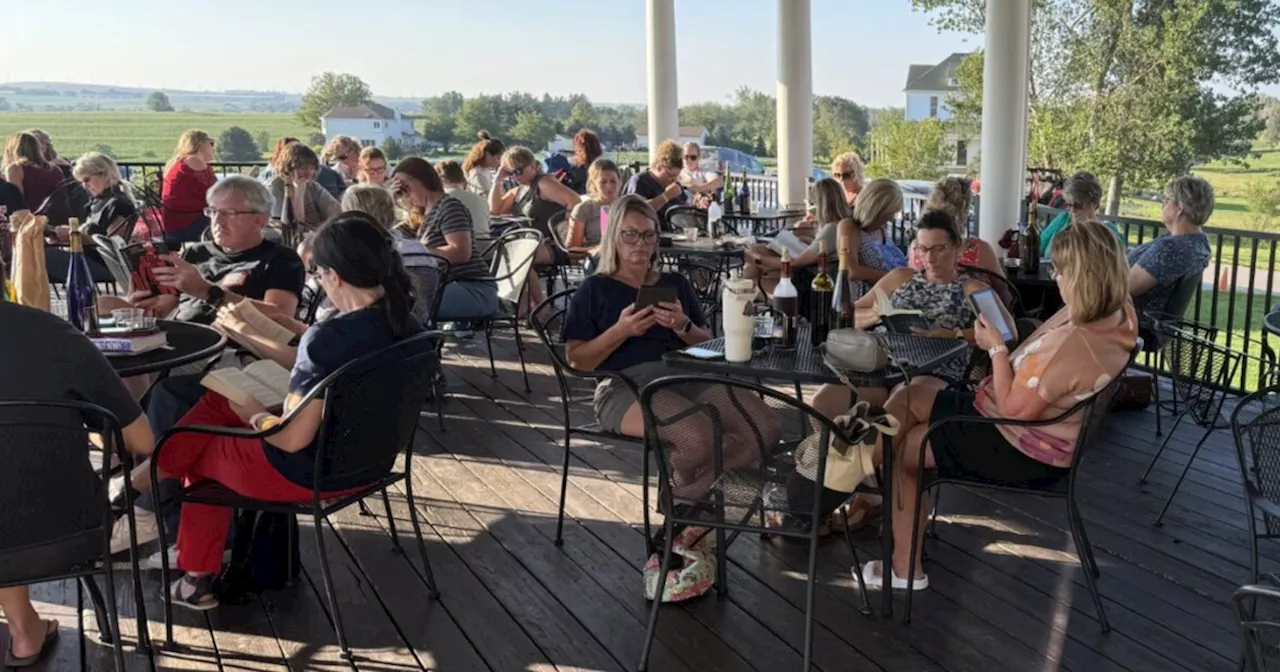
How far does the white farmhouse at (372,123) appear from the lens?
19516 mm

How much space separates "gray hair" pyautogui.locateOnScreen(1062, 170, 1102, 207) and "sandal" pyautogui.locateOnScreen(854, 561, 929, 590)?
2.92 meters

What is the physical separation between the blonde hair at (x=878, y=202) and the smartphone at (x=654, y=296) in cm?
184

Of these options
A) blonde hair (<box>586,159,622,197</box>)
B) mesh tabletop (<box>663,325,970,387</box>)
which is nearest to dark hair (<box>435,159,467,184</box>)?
blonde hair (<box>586,159,622,197</box>)

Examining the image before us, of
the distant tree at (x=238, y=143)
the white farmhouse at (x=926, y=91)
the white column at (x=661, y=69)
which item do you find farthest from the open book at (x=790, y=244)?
the white farmhouse at (x=926, y=91)

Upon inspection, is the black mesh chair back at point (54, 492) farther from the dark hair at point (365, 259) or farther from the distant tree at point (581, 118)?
the distant tree at point (581, 118)

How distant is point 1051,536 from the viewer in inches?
133

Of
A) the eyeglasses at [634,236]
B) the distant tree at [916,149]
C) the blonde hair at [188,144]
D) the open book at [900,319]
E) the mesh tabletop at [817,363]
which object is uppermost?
the blonde hair at [188,144]

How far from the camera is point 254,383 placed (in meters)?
2.82

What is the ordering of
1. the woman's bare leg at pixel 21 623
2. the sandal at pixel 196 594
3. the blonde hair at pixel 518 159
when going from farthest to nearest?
1. the blonde hair at pixel 518 159
2. the sandal at pixel 196 594
3. the woman's bare leg at pixel 21 623

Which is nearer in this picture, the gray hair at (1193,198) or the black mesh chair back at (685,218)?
the gray hair at (1193,198)

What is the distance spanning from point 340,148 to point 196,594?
19.2 ft

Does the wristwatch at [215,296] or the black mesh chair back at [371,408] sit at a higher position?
the wristwatch at [215,296]

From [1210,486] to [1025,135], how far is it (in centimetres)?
468

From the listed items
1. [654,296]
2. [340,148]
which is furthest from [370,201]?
[340,148]
